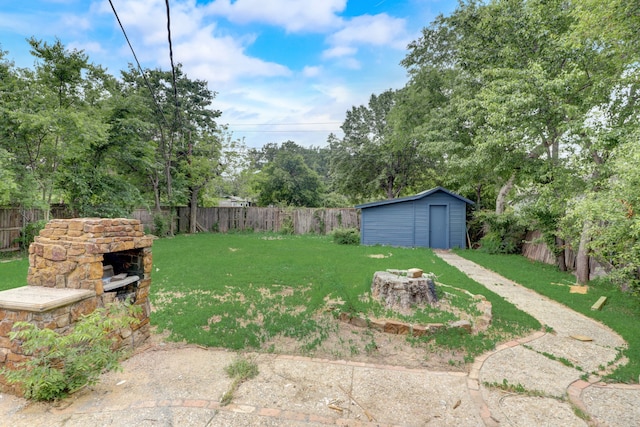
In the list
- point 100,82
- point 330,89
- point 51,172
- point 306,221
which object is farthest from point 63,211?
point 330,89

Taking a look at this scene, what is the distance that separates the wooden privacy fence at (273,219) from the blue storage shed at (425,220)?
3428 millimetres

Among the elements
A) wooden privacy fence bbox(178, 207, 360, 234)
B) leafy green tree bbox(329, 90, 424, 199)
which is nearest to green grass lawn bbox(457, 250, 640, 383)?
wooden privacy fence bbox(178, 207, 360, 234)

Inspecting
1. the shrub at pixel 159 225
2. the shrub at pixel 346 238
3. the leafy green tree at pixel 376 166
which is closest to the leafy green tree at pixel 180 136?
the shrub at pixel 159 225

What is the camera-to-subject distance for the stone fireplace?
2455mm

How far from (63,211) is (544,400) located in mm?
14541

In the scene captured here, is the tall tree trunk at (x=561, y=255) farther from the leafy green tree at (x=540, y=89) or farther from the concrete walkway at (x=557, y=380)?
the concrete walkway at (x=557, y=380)

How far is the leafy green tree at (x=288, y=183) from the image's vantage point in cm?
2080

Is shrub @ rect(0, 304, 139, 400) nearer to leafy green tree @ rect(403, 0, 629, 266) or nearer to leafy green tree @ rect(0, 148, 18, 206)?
leafy green tree @ rect(0, 148, 18, 206)

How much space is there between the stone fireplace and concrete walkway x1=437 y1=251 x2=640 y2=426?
3.52 metres

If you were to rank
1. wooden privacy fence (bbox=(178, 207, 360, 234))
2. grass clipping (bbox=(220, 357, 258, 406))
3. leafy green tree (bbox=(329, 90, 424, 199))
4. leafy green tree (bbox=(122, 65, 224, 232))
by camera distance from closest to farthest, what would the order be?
grass clipping (bbox=(220, 357, 258, 406)) → leafy green tree (bbox=(122, 65, 224, 232)) → wooden privacy fence (bbox=(178, 207, 360, 234)) → leafy green tree (bbox=(329, 90, 424, 199))

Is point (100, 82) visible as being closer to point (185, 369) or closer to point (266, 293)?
point (266, 293)

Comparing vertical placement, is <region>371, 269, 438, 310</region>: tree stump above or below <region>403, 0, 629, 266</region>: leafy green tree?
below

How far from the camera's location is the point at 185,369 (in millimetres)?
2836

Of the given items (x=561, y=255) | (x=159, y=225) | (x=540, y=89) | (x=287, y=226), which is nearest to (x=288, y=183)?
(x=287, y=226)
